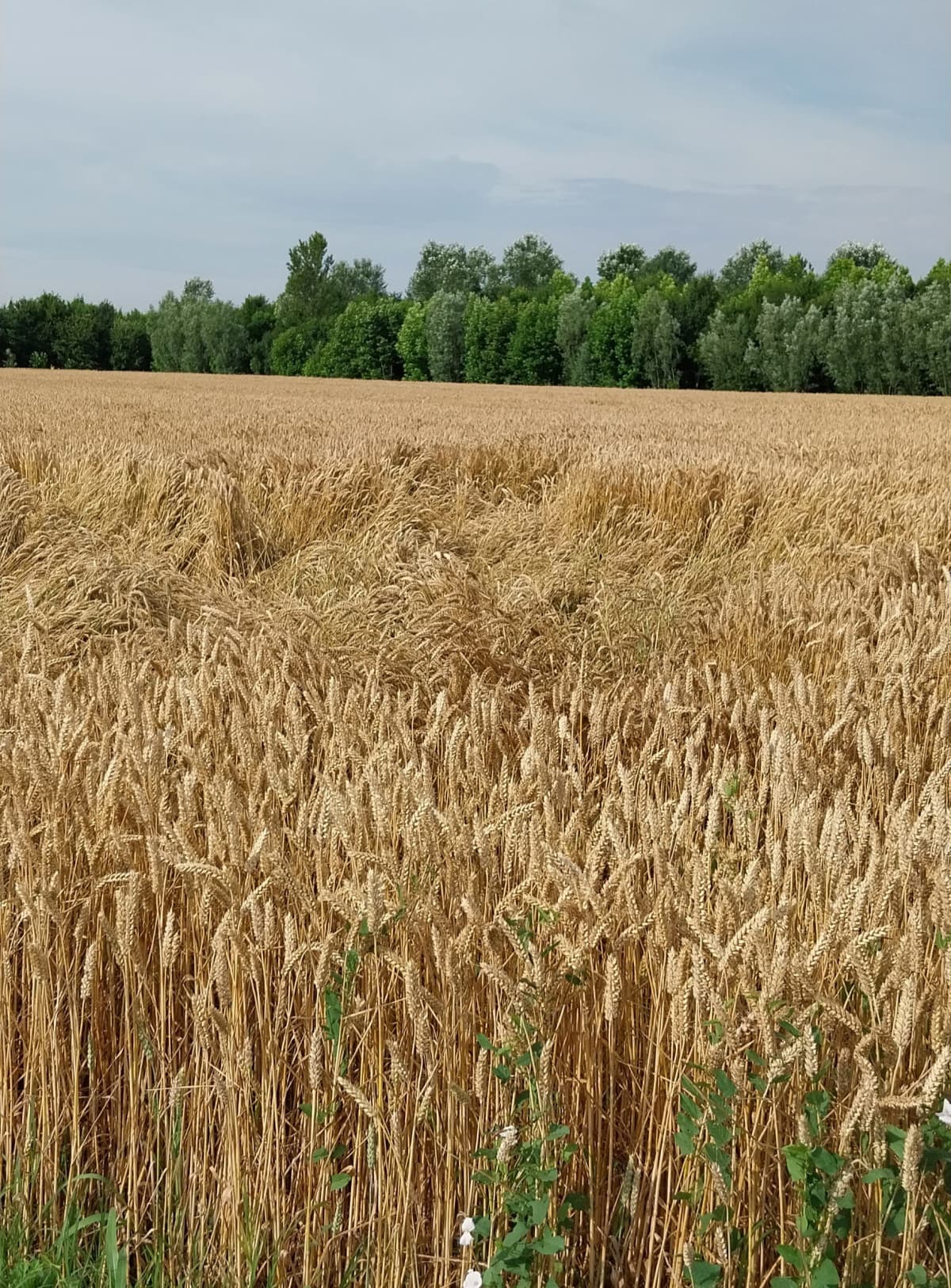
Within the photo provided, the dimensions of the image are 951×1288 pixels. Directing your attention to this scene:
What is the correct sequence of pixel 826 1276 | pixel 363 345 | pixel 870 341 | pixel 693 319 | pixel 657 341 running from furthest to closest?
pixel 363 345 < pixel 693 319 < pixel 657 341 < pixel 870 341 < pixel 826 1276

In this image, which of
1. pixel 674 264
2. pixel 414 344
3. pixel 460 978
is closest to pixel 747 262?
pixel 674 264

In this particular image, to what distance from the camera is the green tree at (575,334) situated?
4847cm

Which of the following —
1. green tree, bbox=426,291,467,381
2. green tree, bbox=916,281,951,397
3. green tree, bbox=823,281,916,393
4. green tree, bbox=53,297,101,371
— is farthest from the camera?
green tree, bbox=53,297,101,371

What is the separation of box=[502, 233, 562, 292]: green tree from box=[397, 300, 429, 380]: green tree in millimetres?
37395

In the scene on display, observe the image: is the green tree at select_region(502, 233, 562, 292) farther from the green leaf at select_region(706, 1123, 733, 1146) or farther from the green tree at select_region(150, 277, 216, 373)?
the green leaf at select_region(706, 1123, 733, 1146)

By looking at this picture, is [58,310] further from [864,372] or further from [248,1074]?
[248,1074]

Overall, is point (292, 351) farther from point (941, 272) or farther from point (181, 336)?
point (941, 272)

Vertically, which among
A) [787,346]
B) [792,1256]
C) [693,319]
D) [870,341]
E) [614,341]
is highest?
[693,319]

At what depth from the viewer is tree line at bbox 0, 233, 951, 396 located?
40688mm

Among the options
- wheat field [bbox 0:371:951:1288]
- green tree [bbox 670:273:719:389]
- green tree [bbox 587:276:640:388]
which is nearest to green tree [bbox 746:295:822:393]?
green tree [bbox 670:273:719:389]

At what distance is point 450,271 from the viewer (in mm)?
86438

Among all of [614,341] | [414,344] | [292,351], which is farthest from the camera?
[292,351]

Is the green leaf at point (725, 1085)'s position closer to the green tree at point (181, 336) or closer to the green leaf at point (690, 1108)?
the green leaf at point (690, 1108)

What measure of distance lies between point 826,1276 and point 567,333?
1952 inches
